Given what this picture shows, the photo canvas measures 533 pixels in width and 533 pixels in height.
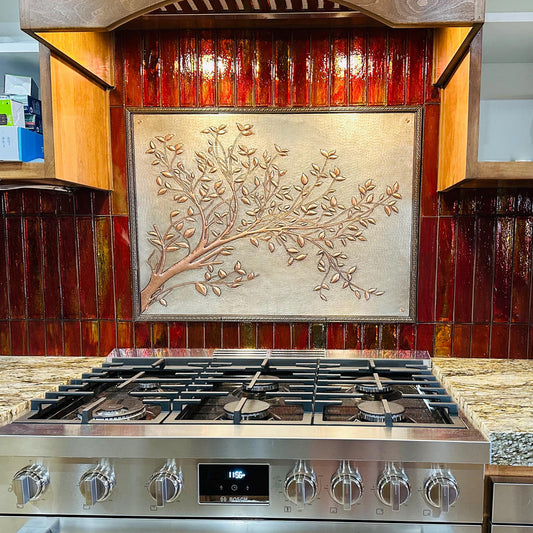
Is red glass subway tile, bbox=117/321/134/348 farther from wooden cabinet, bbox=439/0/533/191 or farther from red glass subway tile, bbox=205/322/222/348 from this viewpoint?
wooden cabinet, bbox=439/0/533/191

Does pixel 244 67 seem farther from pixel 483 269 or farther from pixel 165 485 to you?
pixel 165 485

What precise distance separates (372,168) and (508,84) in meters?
0.42

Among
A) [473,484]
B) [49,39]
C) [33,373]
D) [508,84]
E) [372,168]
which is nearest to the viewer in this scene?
[473,484]

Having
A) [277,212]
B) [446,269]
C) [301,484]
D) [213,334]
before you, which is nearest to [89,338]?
[213,334]

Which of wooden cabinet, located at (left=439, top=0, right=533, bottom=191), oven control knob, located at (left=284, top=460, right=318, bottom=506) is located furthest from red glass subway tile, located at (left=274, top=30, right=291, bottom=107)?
oven control knob, located at (left=284, top=460, right=318, bottom=506)

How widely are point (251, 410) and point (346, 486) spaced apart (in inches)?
10.0

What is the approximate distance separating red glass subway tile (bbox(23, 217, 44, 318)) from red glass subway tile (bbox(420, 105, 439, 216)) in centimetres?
124

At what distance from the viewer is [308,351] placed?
1.53m

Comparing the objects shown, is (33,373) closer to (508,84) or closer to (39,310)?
(39,310)

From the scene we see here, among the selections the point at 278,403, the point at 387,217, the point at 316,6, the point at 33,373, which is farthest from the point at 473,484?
the point at 316,6

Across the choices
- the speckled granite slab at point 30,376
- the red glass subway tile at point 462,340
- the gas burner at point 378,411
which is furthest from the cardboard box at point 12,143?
the red glass subway tile at point 462,340

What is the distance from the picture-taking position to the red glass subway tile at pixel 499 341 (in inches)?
59.6

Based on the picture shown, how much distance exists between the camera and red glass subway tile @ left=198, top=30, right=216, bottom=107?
1489 millimetres

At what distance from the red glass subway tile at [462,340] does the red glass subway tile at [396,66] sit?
0.73m
